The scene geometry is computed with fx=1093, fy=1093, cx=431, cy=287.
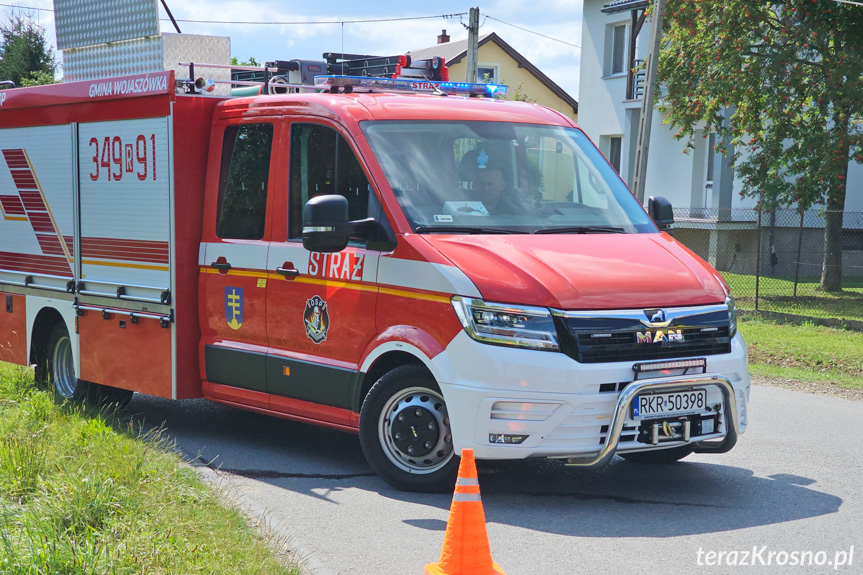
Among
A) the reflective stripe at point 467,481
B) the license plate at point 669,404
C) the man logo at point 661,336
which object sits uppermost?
the man logo at point 661,336

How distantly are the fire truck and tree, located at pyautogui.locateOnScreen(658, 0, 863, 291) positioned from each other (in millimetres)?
11691

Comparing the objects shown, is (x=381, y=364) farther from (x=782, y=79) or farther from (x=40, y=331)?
(x=782, y=79)

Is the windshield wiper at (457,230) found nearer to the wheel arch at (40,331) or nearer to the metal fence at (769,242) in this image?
the wheel arch at (40,331)

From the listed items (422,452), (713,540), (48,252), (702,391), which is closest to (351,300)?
(422,452)

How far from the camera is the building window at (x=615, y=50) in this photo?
111ft

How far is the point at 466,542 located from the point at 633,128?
29.4 m

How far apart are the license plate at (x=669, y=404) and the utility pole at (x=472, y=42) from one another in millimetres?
21235

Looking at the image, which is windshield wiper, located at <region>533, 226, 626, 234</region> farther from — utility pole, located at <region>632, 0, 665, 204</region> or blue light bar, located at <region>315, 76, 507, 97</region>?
utility pole, located at <region>632, 0, 665, 204</region>

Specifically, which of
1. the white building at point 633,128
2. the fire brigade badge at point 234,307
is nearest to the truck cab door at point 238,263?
the fire brigade badge at point 234,307

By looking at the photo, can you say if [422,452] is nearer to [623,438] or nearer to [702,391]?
[623,438]

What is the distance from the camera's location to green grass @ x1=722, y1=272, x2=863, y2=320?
61.1ft

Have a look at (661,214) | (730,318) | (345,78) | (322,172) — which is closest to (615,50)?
(661,214)

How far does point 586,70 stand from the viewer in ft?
114

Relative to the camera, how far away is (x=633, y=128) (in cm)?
3291
